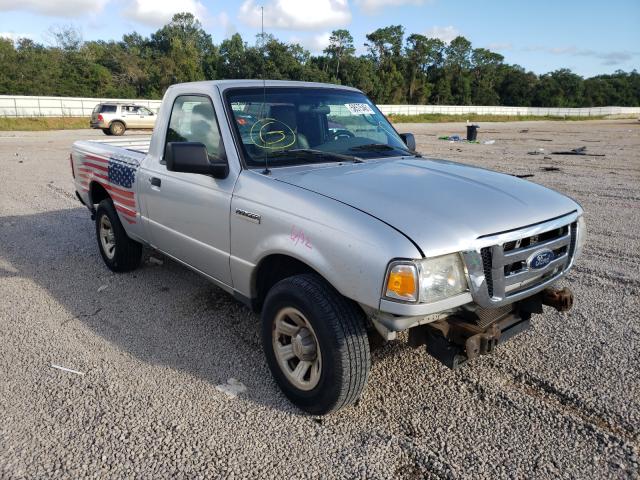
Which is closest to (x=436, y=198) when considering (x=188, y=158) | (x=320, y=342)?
(x=320, y=342)

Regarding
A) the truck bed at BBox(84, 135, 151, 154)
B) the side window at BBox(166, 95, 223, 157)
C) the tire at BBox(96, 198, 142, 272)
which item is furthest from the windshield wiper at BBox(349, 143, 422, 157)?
the tire at BBox(96, 198, 142, 272)

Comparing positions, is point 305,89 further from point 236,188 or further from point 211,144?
point 236,188

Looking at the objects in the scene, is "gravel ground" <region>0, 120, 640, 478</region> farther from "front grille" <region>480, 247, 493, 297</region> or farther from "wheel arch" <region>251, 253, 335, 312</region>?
"front grille" <region>480, 247, 493, 297</region>

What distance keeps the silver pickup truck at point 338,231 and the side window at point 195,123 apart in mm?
16

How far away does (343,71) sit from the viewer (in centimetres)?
4556

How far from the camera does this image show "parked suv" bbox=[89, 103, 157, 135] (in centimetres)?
2578

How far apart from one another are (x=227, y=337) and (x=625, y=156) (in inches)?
670

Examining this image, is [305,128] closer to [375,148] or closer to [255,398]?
[375,148]

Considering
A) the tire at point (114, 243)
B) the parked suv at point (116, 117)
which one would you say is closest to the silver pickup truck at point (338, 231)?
the tire at point (114, 243)

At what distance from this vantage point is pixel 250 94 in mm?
3705

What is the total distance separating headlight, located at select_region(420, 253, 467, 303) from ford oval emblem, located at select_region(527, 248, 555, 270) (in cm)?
51

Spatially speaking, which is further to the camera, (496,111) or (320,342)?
(496,111)

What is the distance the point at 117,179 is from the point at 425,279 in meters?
3.63

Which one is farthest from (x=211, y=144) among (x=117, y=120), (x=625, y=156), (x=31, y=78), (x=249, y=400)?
(x=31, y=78)
